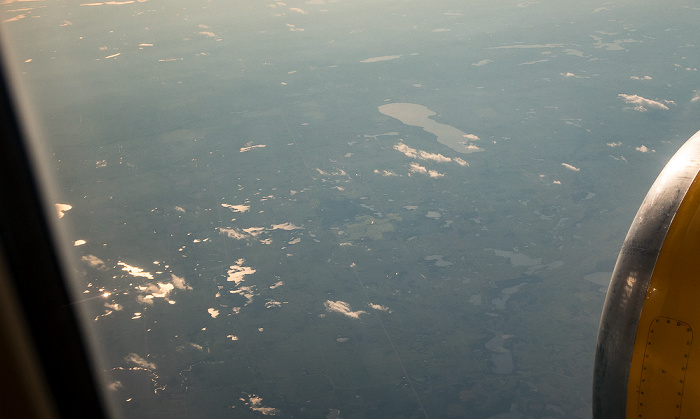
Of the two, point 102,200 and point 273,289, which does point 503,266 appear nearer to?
point 273,289

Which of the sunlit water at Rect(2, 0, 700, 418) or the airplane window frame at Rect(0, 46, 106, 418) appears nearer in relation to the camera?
the airplane window frame at Rect(0, 46, 106, 418)

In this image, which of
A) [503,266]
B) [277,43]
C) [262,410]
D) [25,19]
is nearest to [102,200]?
[262,410]

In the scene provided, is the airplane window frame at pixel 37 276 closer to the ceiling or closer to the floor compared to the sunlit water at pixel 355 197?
closer to the ceiling

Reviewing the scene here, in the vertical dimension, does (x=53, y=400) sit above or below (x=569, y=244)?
above

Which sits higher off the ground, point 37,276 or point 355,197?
point 37,276

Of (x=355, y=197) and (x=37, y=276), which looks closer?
(x=37, y=276)

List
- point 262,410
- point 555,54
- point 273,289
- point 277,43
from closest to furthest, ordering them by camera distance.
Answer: point 262,410
point 273,289
point 555,54
point 277,43

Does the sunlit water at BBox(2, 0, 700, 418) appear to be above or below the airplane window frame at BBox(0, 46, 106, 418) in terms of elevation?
below

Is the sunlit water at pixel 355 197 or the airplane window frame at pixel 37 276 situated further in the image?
the sunlit water at pixel 355 197
